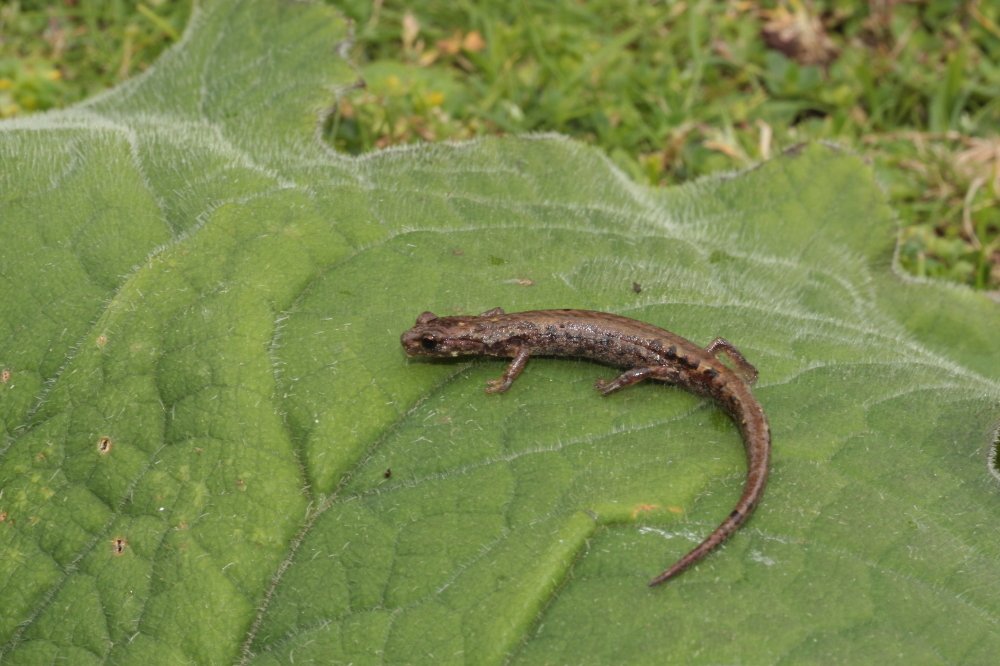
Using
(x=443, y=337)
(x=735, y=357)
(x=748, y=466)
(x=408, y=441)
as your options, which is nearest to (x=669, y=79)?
(x=735, y=357)

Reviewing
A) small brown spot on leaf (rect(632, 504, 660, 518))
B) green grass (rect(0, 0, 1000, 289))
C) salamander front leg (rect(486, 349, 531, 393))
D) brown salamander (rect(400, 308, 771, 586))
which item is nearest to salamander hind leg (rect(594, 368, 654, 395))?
brown salamander (rect(400, 308, 771, 586))

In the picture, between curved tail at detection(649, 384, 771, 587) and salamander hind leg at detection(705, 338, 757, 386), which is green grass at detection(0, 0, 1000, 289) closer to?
salamander hind leg at detection(705, 338, 757, 386)

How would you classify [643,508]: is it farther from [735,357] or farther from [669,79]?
[669,79]

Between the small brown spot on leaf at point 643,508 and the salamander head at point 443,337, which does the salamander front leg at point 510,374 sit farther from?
the small brown spot on leaf at point 643,508

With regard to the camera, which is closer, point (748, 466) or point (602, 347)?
point (748, 466)

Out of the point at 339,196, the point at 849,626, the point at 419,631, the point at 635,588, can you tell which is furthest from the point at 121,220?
the point at 849,626

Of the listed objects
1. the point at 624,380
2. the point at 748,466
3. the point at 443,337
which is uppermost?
the point at 443,337

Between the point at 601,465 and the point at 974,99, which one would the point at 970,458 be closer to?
the point at 601,465

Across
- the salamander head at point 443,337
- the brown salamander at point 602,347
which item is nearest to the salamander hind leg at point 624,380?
the brown salamander at point 602,347
